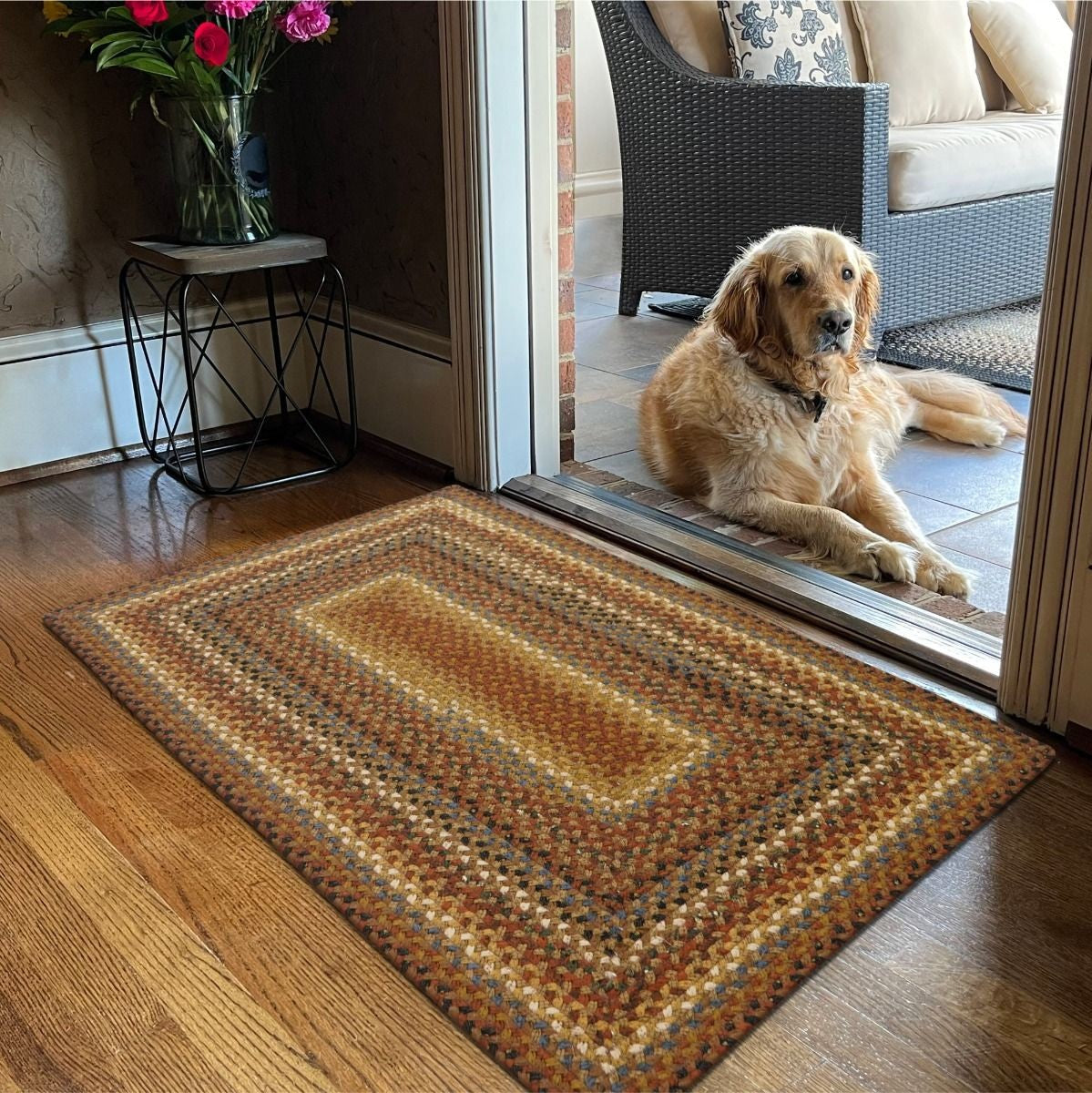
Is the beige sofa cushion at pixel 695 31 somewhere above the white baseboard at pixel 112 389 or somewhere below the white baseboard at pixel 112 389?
above

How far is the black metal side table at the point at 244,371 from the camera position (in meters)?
2.57

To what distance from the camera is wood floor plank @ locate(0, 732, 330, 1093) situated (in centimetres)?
109

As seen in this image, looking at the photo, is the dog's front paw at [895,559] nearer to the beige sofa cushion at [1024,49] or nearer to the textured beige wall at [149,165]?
the textured beige wall at [149,165]

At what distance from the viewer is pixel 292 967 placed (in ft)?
3.97

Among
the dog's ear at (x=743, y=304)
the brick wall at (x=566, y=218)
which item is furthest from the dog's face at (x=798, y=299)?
the brick wall at (x=566, y=218)

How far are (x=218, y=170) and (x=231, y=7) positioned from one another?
1.04 feet

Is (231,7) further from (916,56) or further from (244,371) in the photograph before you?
(916,56)

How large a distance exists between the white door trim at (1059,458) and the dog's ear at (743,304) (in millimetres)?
930

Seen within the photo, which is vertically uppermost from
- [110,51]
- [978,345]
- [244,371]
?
[110,51]

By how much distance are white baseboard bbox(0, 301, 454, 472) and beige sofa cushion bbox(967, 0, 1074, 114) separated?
2706 mm

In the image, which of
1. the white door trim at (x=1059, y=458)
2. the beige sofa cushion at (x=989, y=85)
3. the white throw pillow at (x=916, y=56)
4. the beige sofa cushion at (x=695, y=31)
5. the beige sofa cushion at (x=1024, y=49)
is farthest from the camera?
the beige sofa cushion at (x=989, y=85)

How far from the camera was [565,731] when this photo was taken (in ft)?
5.23

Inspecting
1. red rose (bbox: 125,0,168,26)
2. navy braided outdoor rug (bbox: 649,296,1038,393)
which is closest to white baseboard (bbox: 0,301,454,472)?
red rose (bbox: 125,0,168,26)

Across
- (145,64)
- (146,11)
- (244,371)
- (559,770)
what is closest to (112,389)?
(244,371)
